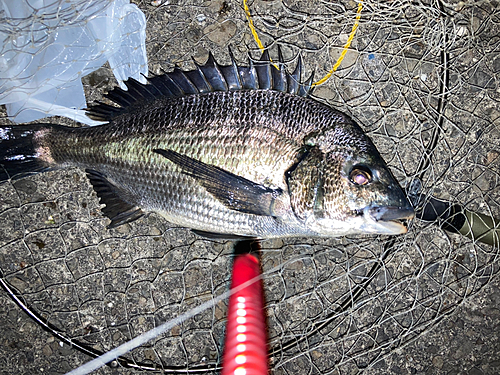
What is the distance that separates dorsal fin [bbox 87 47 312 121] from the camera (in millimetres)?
1845

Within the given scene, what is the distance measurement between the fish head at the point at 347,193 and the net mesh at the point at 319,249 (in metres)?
0.58

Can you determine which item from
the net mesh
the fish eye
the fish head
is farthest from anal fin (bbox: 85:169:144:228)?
the fish eye

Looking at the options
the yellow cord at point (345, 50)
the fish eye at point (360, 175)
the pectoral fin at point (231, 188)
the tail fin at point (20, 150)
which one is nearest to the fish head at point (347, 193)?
the fish eye at point (360, 175)

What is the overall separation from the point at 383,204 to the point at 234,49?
4.74 ft

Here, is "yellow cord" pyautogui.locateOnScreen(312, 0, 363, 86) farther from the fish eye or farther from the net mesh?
the fish eye

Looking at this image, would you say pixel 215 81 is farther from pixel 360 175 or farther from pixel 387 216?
pixel 387 216

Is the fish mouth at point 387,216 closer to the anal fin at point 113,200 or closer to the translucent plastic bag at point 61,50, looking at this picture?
the anal fin at point 113,200

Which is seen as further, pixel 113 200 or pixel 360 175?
pixel 113 200

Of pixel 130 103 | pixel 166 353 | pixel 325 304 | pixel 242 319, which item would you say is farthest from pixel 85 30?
pixel 325 304

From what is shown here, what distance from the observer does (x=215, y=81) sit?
73.7 inches

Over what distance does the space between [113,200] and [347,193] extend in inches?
54.7

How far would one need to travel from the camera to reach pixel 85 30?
7.08ft

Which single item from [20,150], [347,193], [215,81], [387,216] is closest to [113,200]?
[20,150]

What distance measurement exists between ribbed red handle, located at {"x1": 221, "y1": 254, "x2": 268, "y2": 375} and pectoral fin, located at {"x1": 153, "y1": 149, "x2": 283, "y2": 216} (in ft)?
1.75
